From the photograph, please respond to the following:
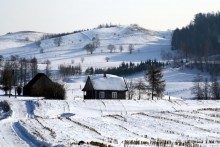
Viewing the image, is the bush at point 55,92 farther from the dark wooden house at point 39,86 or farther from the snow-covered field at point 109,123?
the snow-covered field at point 109,123

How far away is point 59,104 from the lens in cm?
5269

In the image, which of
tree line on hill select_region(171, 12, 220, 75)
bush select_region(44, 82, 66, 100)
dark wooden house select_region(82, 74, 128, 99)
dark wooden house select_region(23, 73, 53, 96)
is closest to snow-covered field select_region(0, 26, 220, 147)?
dark wooden house select_region(82, 74, 128, 99)

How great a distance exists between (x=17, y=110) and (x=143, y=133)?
22157 mm

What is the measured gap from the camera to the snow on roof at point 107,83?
7031 cm

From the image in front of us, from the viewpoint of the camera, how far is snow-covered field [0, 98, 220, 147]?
2614 cm

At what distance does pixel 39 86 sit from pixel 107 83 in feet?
38.4

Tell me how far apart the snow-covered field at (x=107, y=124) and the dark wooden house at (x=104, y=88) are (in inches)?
512

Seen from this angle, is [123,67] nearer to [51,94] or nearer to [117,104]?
[51,94]

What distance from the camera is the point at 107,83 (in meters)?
71.1

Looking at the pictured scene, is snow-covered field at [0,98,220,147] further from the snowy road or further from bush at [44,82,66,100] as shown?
bush at [44,82,66,100]

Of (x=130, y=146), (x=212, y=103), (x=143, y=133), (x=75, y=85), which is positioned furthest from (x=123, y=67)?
(x=130, y=146)

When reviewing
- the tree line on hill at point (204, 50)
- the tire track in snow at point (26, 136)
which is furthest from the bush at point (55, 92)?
the tree line on hill at point (204, 50)

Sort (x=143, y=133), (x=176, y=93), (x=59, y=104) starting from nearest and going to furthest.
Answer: (x=143, y=133) → (x=59, y=104) → (x=176, y=93)

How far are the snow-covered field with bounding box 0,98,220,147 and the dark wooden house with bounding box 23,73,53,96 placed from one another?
55.8 feet
